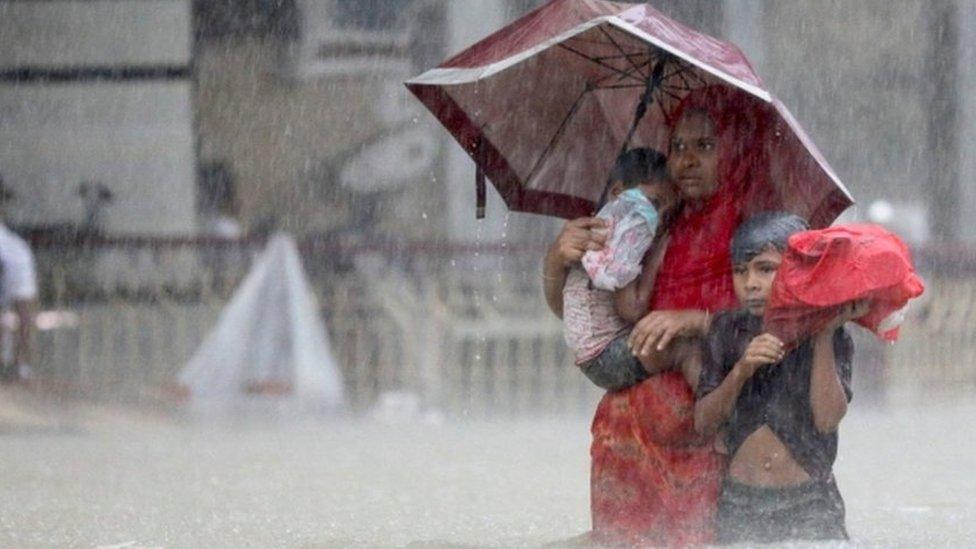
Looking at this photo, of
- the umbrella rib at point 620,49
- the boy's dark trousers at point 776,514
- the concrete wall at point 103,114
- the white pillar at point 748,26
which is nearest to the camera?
the boy's dark trousers at point 776,514

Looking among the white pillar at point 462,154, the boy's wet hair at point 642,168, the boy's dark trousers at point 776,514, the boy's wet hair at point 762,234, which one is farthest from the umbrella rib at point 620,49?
the white pillar at point 462,154

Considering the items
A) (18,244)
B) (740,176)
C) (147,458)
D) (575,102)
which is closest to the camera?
(740,176)

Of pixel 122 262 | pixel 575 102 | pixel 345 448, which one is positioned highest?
pixel 575 102

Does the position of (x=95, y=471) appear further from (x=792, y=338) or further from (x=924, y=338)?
(x=924, y=338)

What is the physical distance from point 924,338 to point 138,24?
199 inches

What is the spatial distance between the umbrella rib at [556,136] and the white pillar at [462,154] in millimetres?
6767

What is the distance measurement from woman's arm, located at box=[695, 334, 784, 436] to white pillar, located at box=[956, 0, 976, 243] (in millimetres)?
8551

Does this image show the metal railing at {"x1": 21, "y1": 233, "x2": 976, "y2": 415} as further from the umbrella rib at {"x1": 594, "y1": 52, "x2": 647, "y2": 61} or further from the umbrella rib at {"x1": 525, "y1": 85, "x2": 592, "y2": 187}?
the umbrella rib at {"x1": 594, "y1": 52, "x2": 647, "y2": 61}

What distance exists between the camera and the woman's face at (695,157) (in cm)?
474

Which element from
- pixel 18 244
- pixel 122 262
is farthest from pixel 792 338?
pixel 122 262

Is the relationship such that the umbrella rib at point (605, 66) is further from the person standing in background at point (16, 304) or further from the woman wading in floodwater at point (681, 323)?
the person standing in background at point (16, 304)

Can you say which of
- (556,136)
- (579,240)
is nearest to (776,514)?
(579,240)

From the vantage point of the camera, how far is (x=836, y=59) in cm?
1278

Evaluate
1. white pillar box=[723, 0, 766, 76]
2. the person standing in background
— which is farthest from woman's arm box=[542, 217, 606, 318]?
white pillar box=[723, 0, 766, 76]
